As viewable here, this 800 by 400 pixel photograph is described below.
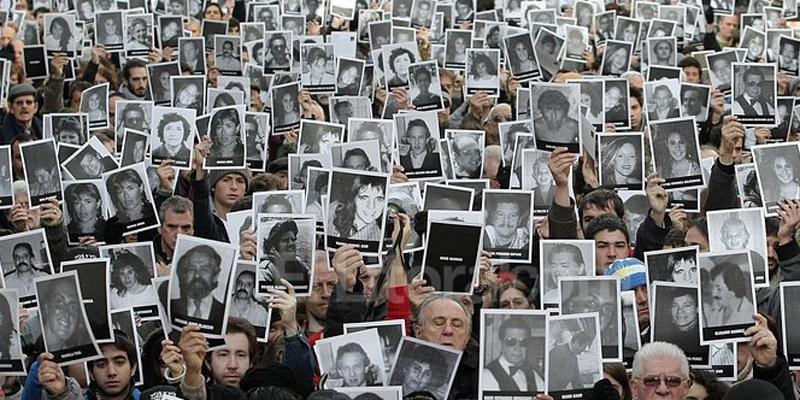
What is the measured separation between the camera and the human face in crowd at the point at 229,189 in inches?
460

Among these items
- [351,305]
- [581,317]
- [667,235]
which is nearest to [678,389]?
[581,317]

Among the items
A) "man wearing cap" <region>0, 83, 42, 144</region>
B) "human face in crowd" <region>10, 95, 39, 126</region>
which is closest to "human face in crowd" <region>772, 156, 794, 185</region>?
"man wearing cap" <region>0, 83, 42, 144</region>

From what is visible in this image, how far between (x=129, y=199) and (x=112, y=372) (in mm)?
A: 2776

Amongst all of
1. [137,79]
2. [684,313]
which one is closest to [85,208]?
[684,313]

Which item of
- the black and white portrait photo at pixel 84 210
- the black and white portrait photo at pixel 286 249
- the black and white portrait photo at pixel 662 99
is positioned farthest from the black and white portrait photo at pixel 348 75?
the black and white portrait photo at pixel 286 249

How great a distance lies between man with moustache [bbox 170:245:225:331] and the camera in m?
8.01

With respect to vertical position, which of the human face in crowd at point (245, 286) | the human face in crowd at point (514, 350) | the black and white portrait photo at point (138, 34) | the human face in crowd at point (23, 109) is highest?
the black and white portrait photo at point (138, 34)

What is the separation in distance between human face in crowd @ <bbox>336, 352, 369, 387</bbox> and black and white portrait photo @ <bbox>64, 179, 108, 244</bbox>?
3.12 m

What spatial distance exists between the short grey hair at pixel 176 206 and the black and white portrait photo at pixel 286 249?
60.7 inches

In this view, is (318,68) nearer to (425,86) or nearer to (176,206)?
(425,86)

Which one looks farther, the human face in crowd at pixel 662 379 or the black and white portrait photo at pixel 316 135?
the black and white portrait photo at pixel 316 135

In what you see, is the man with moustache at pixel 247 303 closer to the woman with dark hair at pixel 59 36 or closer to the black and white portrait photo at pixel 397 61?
the black and white portrait photo at pixel 397 61

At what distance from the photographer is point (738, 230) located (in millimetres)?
9547

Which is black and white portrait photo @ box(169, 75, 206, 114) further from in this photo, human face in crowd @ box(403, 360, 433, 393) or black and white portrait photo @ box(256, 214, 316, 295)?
human face in crowd @ box(403, 360, 433, 393)
